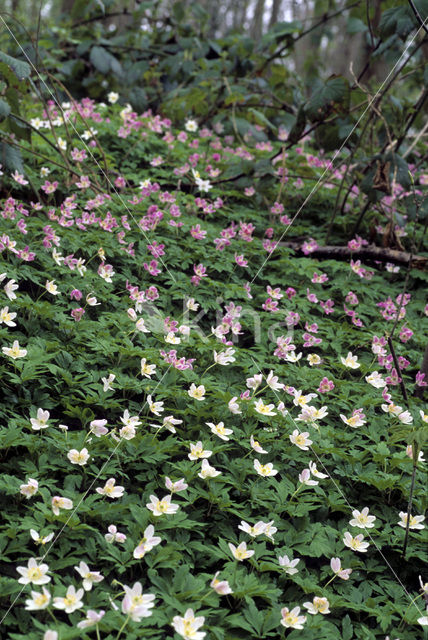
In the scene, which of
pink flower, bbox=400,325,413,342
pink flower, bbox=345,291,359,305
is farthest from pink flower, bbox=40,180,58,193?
pink flower, bbox=400,325,413,342

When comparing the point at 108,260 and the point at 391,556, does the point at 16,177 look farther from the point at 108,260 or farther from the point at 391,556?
the point at 391,556

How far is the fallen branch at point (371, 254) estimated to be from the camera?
4004 millimetres

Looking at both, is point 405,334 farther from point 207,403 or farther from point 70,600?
point 70,600

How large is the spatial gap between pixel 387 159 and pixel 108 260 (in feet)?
6.11

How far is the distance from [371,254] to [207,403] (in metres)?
2.08

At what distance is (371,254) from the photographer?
4023 millimetres

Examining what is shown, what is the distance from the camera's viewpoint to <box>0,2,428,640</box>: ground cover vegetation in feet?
5.78

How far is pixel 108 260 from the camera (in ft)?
10.9

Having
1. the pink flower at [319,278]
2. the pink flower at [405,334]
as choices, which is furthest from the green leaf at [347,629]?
the pink flower at [319,278]

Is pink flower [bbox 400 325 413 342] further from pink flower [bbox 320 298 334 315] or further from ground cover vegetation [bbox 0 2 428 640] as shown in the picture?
pink flower [bbox 320 298 334 315]

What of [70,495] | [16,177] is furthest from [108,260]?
[70,495]

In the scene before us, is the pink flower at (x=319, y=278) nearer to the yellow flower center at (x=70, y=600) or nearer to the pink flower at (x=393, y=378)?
the pink flower at (x=393, y=378)

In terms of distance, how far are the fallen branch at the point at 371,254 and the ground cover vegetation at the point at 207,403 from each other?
14mm

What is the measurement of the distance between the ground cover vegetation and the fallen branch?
1 centimetres
